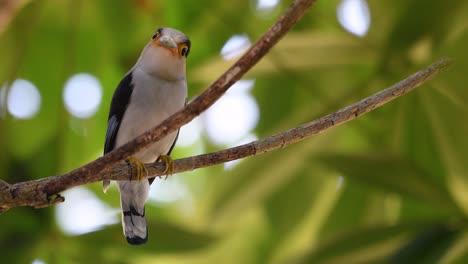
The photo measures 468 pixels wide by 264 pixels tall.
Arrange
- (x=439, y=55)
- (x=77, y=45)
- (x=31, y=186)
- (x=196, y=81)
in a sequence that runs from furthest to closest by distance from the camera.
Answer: (x=77, y=45)
(x=196, y=81)
(x=439, y=55)
(x=31, y=186)

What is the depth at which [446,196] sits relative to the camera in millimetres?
3193

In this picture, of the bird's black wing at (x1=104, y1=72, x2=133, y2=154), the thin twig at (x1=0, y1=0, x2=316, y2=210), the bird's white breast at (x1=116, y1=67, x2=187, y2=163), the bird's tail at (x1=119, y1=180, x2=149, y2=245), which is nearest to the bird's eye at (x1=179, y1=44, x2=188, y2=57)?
the bird's white breast at (x1=116, y1=67, x2=187, y2=163)

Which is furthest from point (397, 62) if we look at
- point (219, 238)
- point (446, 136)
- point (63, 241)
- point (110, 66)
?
Answer: point (63, 241)

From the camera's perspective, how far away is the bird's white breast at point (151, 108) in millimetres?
2639

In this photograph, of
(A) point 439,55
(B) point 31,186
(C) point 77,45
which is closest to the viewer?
(B) point 31,186

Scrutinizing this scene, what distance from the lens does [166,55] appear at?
2.61m

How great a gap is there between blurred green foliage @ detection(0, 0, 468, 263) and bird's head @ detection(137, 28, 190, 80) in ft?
2.15

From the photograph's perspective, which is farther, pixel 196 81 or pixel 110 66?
pixel 110 66

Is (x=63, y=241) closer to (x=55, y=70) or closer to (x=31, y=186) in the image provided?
(x=55, y=70)

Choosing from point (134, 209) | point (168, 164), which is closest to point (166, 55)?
point (168, 164)

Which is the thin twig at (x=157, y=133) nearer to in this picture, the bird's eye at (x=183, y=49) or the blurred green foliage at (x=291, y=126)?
the bird's eye at (x=183, y=49)

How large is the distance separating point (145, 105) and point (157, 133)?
105 cm

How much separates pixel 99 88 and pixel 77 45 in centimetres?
21

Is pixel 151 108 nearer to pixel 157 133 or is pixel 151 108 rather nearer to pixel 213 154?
pixel 213 154
